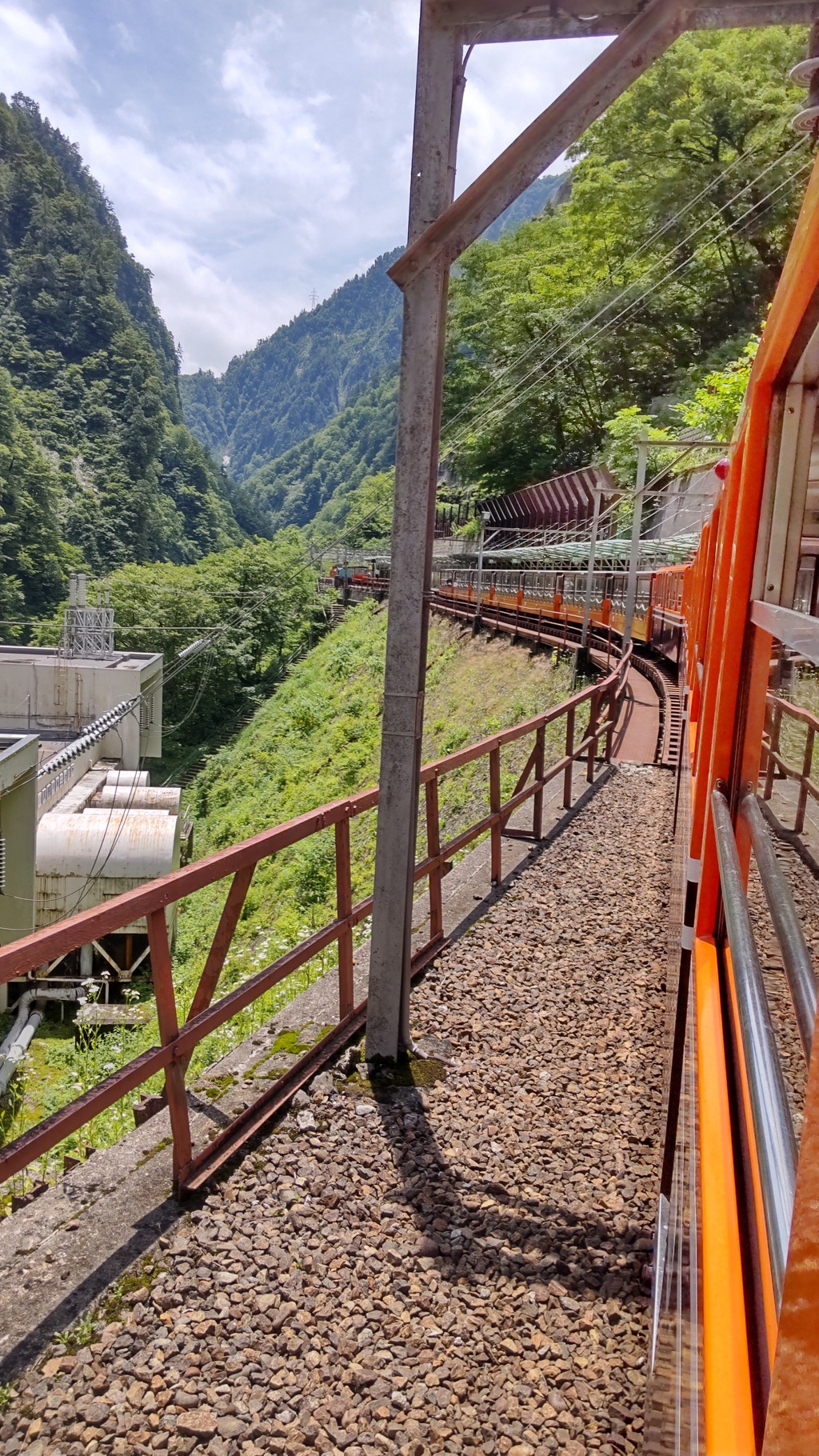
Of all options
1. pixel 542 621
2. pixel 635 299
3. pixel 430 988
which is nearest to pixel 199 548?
pixel 635 299

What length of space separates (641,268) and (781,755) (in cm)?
4299

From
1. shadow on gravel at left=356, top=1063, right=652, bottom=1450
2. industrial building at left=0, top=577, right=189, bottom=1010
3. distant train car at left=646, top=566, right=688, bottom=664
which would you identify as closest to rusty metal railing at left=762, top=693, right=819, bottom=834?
shadow on gravel at left=356, top=1063, right=652, bottom=1450

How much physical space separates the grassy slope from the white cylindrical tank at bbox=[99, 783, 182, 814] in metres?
2.41

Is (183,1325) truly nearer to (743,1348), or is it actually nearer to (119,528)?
(743,1348)

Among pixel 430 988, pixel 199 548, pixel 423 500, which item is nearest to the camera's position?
pixel 423 500

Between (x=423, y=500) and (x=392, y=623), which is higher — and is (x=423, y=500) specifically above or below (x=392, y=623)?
above

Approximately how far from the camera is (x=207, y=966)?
11.7 ft

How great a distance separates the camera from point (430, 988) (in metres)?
5.27

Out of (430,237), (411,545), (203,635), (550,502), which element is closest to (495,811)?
(411,545)

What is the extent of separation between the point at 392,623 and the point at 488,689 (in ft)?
58.9

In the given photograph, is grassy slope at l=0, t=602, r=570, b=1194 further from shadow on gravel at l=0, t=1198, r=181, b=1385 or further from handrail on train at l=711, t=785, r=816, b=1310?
handrail on train at l=711, t=785, r=816, b=1310

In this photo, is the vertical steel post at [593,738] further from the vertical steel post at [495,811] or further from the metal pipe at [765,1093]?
the metal pipe at [765,1093]

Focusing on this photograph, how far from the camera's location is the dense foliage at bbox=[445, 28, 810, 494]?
31.0 m

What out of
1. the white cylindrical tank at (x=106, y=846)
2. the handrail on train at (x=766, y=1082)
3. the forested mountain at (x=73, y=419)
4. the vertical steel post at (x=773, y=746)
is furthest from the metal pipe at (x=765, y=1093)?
the forested mountain at (x=73, y=419)
